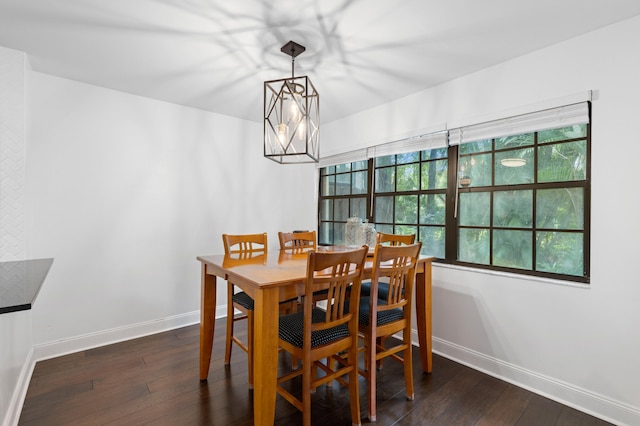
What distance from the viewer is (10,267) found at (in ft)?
5.42

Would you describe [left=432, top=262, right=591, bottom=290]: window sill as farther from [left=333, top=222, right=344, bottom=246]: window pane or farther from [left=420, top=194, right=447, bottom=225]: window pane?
[left=333, top=222, right=344, bottom=246]: window pane

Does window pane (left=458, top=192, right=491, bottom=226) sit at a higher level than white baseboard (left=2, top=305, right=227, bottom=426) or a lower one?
higher

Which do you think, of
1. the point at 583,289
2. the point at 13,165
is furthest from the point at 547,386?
the point at 13,165

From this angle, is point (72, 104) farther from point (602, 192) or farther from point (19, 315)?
point (602, 192)

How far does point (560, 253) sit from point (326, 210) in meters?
2.60

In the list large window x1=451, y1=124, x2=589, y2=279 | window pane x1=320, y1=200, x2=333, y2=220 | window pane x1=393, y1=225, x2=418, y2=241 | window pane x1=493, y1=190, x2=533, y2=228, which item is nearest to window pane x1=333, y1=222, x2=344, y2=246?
window pane x1=320, y1=200, x2=333, y2=220

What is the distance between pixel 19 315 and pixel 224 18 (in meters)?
2.43

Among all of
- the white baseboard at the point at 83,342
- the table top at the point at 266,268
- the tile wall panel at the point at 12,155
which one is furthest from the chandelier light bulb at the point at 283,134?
the white baseboard at the point at 83,342

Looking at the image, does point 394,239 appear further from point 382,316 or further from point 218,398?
point 218,398

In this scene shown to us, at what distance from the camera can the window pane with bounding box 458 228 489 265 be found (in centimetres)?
253

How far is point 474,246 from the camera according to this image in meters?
2.60

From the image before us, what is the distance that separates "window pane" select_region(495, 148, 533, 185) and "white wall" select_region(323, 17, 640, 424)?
362mm

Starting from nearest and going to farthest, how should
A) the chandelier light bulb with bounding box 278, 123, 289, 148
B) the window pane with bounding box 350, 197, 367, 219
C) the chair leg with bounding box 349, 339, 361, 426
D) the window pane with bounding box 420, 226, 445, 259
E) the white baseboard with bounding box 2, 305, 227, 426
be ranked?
the chair leg with bounding box 349, 339, 361, 426
the white baseboard with bounding box 2, 305, 227, 426
the chandelier light bulb with bounding box 278, 123, 289, 148
the window pane with bounding box 420, 226, 445, 259
the window pane with bounding box 350, 197, 367, 219

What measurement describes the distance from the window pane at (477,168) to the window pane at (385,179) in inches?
30.7
